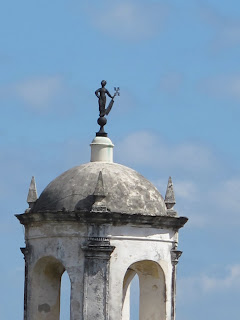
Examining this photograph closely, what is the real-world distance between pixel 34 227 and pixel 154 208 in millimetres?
2873

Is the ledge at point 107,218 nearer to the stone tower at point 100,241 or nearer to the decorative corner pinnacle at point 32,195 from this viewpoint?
the stone tower at point 100,241

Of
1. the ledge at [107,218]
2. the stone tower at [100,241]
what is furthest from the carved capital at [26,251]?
the ledge at [107,218]

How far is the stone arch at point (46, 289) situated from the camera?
4325 centimetres

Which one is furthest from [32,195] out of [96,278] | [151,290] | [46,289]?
[151,290]

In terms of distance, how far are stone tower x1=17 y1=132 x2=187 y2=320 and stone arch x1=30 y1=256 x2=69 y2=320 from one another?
0.02 metres

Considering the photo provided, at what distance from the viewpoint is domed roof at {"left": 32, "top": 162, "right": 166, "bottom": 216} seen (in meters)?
42.2

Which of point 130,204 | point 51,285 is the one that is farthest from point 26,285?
point 130,204

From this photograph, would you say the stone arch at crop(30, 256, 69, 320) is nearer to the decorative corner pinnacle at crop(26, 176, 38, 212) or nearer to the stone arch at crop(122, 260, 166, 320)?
the decorative corner pinnacle at crop(26, 176, 38, 212)

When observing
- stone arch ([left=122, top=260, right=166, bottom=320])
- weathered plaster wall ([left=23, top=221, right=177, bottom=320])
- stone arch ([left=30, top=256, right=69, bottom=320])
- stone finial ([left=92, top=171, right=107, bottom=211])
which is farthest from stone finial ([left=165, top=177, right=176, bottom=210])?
stone arch ([left=30, top=256, right=69, bottom=320])

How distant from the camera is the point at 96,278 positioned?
1645 inches

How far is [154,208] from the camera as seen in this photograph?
42.7m

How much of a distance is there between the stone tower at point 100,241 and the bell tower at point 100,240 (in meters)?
0.02

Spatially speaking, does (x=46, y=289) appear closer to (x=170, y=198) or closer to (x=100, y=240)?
(x=100, y=240)

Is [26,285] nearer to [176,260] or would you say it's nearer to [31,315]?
[31,315]
